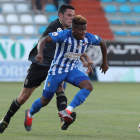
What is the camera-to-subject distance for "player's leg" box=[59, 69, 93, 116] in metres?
5.12

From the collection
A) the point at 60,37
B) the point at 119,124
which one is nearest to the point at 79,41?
the point at 60,37

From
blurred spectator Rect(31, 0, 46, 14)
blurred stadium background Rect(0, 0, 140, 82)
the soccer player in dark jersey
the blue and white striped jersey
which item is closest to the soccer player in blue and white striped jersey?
the blue and white striped jersey

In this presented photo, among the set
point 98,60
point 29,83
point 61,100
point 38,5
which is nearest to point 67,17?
point 29,83

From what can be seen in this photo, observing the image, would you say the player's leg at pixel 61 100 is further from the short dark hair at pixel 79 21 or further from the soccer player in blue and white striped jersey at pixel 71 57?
the short dark hair at pixel 79 21

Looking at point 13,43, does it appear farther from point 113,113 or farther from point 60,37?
point 60,37

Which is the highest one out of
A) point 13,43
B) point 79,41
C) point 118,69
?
point 79,41

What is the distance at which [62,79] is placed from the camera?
5.40 metres

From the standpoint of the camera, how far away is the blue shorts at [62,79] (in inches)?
209

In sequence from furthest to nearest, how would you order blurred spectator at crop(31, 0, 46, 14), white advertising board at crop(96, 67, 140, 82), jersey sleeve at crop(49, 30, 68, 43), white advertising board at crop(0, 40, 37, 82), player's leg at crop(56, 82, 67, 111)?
blurred spectator at crop(31, 0, 46, 14), white advertising board at crop(96, 67, 140, 82), white advertising board at crop(0, 40, 37, 82), player's leg at crop(56, 82, 67, 111), jersey sleeve at crop(49, 30, 68, 43)

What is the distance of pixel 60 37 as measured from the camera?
512 cm

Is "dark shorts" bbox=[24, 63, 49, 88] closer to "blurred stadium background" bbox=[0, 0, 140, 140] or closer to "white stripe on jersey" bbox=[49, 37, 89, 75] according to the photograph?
"white stripe on jersey" bbox=[49, 37, 89, 75]

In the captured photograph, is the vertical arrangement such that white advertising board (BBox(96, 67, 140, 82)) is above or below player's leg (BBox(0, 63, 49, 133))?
below

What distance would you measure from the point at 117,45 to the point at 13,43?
507 centimetres

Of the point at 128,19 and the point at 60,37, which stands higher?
the point at 60,37
